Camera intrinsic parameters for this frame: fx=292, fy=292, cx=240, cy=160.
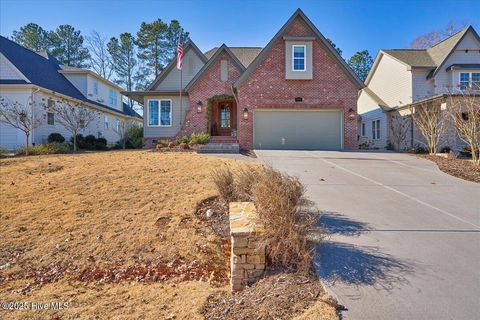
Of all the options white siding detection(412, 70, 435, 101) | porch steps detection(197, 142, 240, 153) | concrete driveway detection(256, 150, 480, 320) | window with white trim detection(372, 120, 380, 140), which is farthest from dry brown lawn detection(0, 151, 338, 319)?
window with white trim detection(372, 120, 380, 140)

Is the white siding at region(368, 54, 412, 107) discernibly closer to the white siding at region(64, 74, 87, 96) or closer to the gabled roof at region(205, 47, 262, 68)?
the gabled roof at region(205, 47, 262, 68)

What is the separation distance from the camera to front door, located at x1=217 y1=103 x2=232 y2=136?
1977 cm

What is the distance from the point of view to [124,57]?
40.3 m

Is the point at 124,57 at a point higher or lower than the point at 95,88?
higher

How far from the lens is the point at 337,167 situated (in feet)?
35.2

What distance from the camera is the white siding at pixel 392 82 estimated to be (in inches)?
825

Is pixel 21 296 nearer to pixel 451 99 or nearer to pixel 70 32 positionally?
pixel 451 99

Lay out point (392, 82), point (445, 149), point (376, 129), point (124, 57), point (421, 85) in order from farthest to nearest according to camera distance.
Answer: point (124, 57) < point (376, 129) < point (392, 82) < point (421, 85) < point (445, 149)

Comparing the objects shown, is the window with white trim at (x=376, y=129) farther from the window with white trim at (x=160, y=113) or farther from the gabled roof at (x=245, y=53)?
the window with white trim at (x=160, y=113)

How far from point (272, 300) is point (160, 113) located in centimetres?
1814

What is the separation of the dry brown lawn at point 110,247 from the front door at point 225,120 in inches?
452

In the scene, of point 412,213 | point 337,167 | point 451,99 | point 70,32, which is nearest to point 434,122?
point 451,99

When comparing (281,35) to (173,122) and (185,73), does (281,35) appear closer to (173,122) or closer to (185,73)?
(185,73)

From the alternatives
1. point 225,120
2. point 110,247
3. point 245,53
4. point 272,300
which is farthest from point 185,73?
point 272,300
